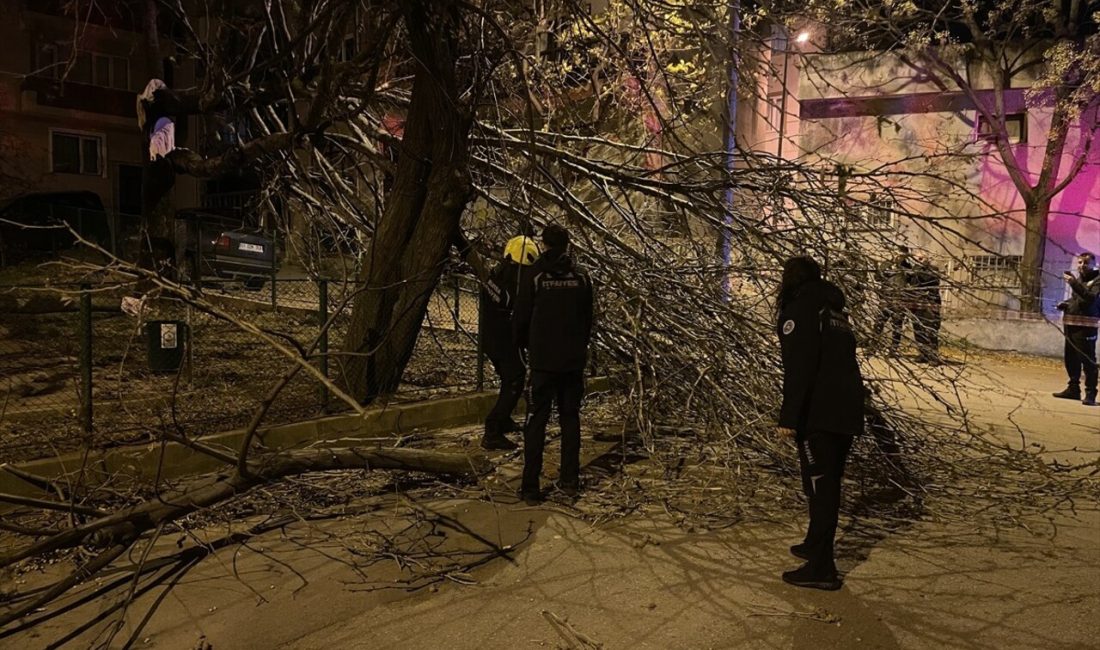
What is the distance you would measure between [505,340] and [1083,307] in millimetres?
7655

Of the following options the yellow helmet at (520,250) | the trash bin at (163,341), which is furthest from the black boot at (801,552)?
the trash bin at (163,341)

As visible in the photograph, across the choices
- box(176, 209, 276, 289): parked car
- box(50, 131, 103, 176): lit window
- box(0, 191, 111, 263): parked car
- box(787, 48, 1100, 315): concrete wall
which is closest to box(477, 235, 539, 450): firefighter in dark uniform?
box(176, 209, 276, 289): parked car

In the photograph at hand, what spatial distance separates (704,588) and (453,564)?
1.37 m

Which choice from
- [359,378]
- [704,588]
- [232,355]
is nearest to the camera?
[704,588]

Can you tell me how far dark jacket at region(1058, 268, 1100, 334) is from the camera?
31.0ft

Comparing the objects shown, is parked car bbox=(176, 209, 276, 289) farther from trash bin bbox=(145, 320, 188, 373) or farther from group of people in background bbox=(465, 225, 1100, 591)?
group of people in background bbox=(465, 225, 1100, 591)

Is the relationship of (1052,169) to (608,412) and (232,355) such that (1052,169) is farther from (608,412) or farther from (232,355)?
(232,355)

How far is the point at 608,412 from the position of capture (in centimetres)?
818

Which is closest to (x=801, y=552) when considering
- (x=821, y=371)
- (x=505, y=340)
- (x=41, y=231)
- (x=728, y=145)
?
(x=821, y=371)

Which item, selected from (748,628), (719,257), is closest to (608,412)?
(719,257)

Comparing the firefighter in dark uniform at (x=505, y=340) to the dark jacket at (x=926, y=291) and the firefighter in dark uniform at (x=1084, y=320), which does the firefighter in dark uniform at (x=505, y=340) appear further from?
the firefighter in dark uniform at (x=1084, y=320)

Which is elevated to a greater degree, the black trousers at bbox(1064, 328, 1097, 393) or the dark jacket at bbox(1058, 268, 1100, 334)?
the dark jacket at bbox(1058, 268, 1100, 334)

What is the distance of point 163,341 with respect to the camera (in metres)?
6.78

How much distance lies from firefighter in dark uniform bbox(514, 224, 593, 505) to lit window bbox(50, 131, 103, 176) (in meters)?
26.6
